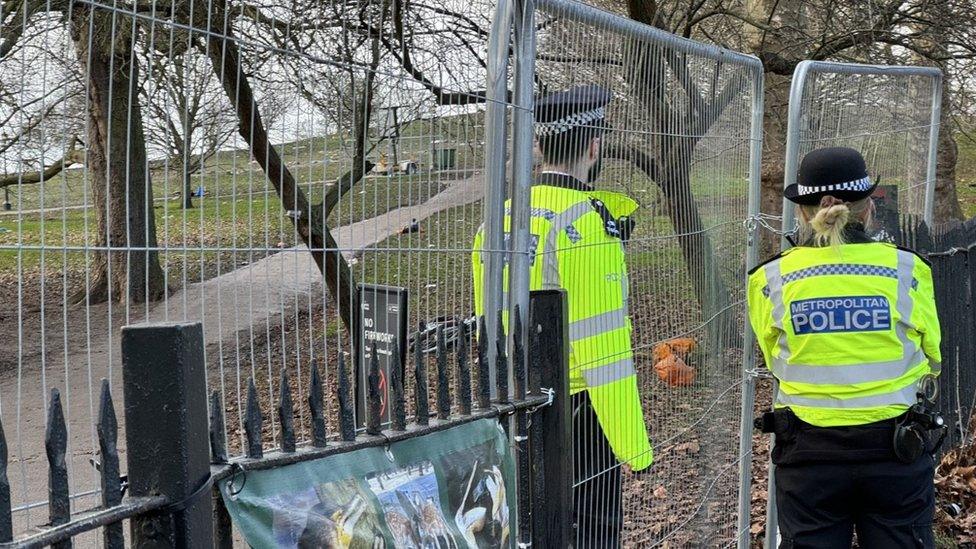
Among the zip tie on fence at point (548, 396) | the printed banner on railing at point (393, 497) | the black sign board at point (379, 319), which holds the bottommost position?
the printed banner on railing at point (393, 497)

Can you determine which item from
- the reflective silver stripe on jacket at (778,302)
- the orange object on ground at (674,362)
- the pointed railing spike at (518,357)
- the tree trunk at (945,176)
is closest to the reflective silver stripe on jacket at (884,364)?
the reflective silver stripe on jacket at (778,302)

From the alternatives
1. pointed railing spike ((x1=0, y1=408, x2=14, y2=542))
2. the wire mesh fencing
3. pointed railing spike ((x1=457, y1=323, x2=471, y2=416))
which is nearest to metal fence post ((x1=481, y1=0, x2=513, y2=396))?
the wire mesh fencing

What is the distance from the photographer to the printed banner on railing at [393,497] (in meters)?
2.05

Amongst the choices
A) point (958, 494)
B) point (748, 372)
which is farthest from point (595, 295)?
point (958, 494)

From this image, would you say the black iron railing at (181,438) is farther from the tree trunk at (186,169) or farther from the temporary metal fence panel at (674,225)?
the temporary metal fence panel at (674,225)

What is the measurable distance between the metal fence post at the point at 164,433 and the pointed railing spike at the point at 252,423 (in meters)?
0.15

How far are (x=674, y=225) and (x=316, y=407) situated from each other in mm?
2379

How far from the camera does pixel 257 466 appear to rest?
2055 millimetres

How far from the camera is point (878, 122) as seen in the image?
638 centimetres

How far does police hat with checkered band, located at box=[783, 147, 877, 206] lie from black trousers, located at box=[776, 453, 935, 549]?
1.01 meters

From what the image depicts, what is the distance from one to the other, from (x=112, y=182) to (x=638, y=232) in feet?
7.96

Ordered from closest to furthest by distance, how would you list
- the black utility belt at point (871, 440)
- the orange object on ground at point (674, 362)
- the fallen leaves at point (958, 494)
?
the black utility belt at point (871, 440)
the orange object on ground at point (674, 362)
the fallen leaves at point (958, 494)

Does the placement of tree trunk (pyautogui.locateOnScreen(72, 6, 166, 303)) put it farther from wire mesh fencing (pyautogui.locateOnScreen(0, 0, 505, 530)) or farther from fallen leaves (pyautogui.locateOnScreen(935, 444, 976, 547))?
fallen leaves (pyautogui.locateOnScreen(935, 444, 976, 547))

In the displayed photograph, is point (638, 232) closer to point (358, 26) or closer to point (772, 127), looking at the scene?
point (358, 26)
